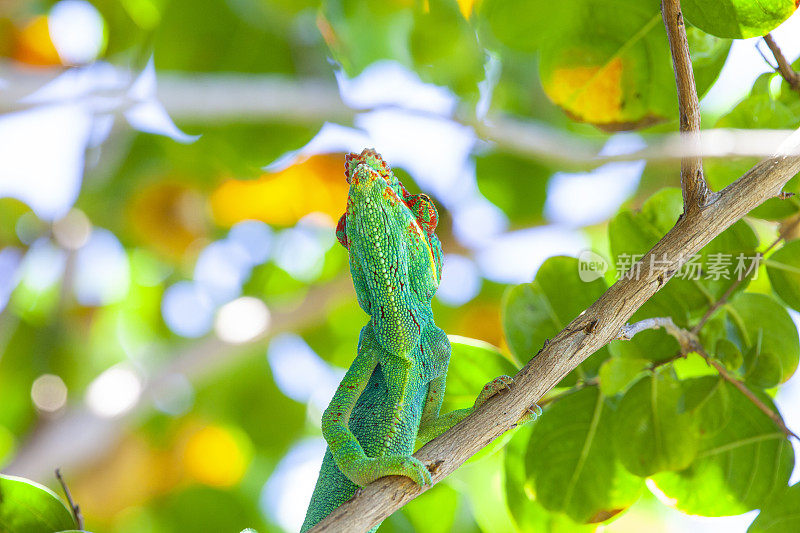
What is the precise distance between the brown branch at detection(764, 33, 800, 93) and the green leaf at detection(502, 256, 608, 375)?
0.60 metres

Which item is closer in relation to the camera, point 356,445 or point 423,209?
point 356,445

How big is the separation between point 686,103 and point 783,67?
1.57ft

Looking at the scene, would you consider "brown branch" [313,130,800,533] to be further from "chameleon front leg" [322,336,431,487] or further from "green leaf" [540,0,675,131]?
"green leaf" [540,0,675,131]

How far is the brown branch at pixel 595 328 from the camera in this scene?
1.26 m

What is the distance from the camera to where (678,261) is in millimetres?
1270

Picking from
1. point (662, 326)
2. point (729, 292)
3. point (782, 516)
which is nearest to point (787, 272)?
point (729, 292)

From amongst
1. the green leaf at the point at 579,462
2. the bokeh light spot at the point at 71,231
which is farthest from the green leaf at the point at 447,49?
the bokeh light spot at the point at 71,231

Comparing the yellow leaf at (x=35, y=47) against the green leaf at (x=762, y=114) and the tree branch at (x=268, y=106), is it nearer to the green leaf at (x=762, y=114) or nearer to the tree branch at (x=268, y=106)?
the tree branch at (x=268, y=106)

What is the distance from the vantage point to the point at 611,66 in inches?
70.3

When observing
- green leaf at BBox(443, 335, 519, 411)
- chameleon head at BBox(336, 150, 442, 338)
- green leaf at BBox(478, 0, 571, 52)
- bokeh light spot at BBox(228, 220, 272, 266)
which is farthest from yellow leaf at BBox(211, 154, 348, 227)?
chameleon head at BBox(336, 150, 442, 338)

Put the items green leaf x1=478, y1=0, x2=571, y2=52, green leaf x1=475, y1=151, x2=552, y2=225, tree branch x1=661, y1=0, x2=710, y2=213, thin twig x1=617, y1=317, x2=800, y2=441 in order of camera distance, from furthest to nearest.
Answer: green leaf x1=475, y1=151, x2=552, y2=225
green leaf x1=478, y1=0, x2=571, y2=52
thin twig x1=617, y1=317, x2=800, y2=441
tree branch x1=661, y1=0, x2=710, y2=213

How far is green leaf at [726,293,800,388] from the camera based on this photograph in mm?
1604

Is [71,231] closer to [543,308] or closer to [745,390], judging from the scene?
[543,308]

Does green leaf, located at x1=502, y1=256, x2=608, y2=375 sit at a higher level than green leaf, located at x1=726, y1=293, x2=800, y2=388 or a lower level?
higher
